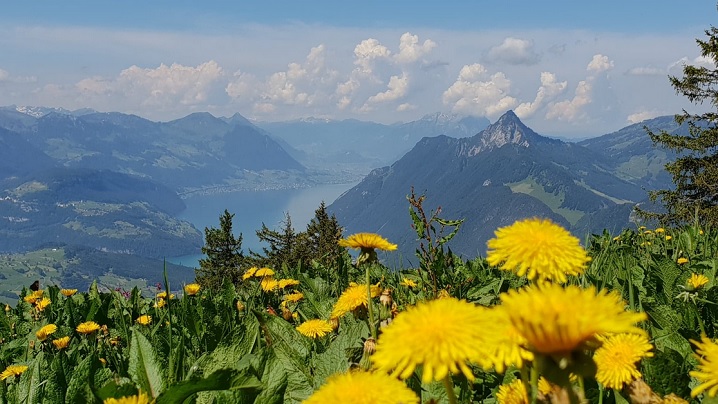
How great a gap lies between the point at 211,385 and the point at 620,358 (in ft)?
3.69

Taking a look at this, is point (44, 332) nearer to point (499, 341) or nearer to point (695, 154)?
point (499, 341)

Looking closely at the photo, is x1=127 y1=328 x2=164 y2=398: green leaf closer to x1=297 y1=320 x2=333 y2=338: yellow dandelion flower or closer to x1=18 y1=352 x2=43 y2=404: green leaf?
x1=18 y1=352 x2=43 y2=404: green leaf

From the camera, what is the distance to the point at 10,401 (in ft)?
7.41

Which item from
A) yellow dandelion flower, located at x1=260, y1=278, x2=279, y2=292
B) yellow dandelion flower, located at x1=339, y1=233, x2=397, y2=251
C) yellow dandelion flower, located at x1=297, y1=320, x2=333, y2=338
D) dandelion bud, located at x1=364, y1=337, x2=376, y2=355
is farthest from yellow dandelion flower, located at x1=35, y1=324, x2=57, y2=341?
dandelion bud, located at x1=364, y1=337, x2=376, y2=355

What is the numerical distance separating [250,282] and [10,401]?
3.72 meters

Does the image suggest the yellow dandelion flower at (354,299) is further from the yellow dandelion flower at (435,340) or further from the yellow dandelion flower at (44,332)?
the yellow dandelion flower at (44,332)

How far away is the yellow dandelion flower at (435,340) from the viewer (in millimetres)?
891

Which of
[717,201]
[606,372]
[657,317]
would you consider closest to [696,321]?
[657,317]

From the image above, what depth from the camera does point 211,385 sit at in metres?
1.48

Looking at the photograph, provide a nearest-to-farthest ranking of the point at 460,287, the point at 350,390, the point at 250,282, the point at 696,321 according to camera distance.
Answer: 1. the point at 350,390
2. the point at 696,321
3. the point at 460,287
4. the point at 250,282

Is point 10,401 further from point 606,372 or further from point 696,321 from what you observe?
point 696,321

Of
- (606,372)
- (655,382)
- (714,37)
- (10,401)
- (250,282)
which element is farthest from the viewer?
(714,37)

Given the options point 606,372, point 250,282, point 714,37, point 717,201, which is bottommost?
point 717,201

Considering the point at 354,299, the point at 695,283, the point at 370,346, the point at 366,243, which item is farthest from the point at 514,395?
the point at 695,283
